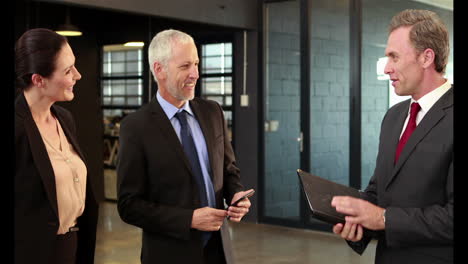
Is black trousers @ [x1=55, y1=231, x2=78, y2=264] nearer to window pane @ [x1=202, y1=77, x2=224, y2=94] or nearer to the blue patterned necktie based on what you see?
the blue patterned necktie

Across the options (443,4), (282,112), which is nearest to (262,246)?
(282,112)

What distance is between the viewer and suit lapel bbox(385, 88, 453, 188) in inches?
73.5

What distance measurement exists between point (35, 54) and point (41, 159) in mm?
393

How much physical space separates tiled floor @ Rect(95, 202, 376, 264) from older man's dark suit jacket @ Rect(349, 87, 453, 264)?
12.5 feet

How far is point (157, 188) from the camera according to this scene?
2346 mm

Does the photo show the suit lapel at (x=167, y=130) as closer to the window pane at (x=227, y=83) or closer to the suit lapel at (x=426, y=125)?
the suit lapel at (x=426, y=125)

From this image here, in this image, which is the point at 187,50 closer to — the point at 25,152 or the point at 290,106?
the point at 25,152

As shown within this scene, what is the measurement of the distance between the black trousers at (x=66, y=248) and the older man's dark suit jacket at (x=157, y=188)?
23cm

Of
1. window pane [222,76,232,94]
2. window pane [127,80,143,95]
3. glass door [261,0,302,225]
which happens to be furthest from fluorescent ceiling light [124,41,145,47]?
glass door [261,0,302,225]

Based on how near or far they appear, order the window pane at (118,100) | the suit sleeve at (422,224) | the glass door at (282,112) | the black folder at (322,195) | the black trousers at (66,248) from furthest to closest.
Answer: the glass door at (282,112), the window pane at (118,100), the black trousers at (66,248), the black folder at (322,195), the suit sleeve at (422,224)

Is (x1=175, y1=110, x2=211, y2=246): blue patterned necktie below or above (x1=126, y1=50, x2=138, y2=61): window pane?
below

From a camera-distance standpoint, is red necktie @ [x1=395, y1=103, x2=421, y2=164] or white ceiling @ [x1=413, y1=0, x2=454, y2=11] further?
white ceiling @ [x1=413, y1=0, x2=454, y2=11]

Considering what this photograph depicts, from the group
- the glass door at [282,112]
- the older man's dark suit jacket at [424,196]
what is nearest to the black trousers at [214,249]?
the older man's dark suit jacket at [424,196]

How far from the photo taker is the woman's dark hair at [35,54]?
207 cm
